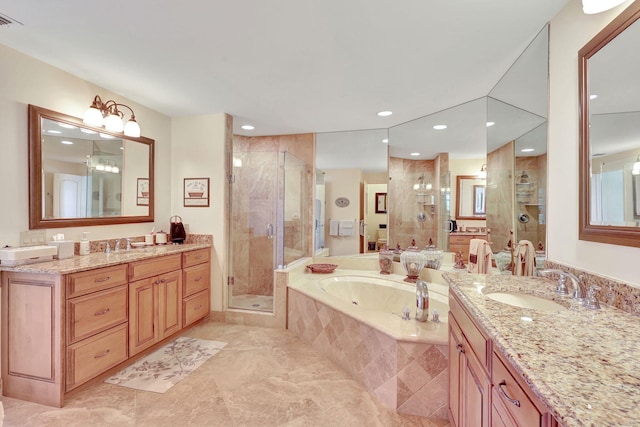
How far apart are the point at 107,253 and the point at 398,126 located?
333cm

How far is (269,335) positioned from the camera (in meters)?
2.98

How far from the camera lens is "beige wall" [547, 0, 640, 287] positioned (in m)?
1.29

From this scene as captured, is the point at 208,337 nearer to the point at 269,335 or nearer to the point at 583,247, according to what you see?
the point at 269,335

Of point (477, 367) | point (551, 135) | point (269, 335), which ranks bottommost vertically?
point (269, 335)

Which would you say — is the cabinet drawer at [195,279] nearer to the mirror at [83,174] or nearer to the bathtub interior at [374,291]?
the mirror at [83,174]

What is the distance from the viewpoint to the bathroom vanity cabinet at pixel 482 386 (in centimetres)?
75

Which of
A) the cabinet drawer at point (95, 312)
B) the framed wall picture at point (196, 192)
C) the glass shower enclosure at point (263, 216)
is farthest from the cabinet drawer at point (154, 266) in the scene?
the glass shower enclosure at point (263, 216)

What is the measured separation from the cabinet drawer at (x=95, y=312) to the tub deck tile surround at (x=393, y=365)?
1.63m

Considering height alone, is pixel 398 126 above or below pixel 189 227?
above

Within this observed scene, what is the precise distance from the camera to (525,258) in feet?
6.31

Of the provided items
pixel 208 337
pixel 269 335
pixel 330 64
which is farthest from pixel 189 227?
pixel 330 64

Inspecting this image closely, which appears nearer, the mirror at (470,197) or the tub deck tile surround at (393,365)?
the tub deck tile surround at (393,365)

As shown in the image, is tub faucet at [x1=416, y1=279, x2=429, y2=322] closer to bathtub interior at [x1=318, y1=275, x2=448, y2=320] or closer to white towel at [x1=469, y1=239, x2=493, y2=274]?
white towel at [x1=469, y1=239, x2=493, y2=274]

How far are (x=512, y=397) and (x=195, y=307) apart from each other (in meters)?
2.93
